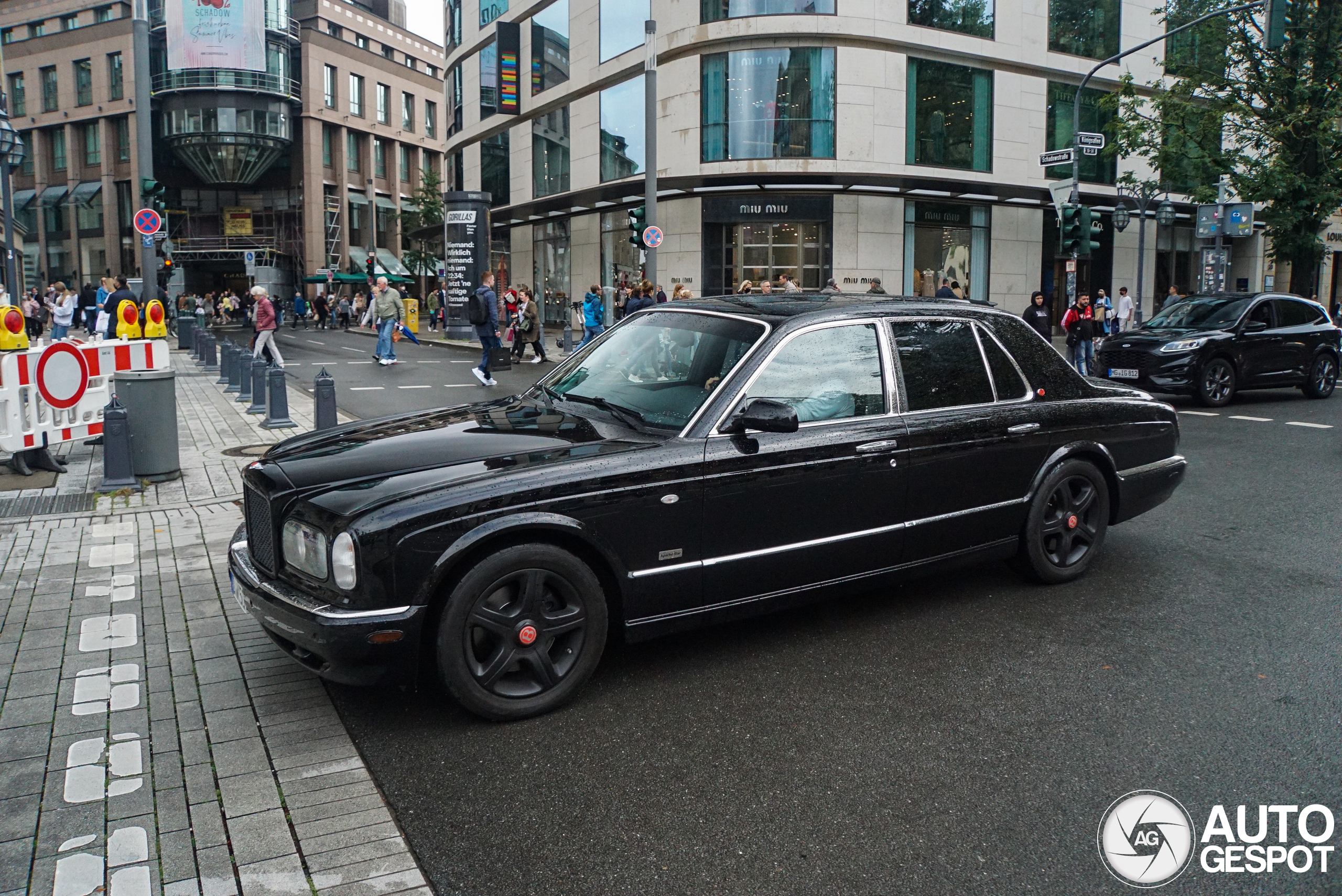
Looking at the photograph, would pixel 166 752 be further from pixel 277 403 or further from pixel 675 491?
pixel 277 403

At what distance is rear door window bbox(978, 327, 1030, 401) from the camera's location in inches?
213

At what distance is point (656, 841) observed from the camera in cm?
309

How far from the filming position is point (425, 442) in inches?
171

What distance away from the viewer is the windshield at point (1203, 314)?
49.9 feet

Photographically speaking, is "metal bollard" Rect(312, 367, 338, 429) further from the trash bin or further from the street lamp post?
the street lamp post

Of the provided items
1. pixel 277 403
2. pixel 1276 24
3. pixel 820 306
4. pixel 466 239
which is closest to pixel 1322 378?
pixel 1276 24

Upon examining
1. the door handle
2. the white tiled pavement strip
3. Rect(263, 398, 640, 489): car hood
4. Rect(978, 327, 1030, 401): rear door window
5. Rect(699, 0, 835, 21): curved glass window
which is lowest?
the white tiled pavement strip

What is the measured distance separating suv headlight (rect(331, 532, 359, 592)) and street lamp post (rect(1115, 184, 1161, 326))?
844 inches

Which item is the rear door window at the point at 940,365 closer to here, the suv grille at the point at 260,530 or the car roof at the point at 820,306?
the car roof at the point at 820,306

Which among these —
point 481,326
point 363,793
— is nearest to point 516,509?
point 363,793

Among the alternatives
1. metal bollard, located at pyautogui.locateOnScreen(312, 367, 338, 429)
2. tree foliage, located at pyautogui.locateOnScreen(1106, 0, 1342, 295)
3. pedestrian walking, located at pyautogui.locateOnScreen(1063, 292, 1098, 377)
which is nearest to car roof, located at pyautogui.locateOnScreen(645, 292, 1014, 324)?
metal bollard, located at pyautogui.locateOnScreen(312, 367, 338, 429)

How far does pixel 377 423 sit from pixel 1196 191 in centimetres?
2616

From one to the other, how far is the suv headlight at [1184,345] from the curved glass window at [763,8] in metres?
18.0

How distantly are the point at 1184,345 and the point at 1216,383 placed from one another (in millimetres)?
740
